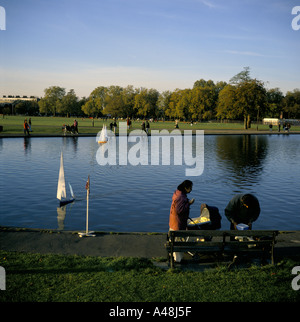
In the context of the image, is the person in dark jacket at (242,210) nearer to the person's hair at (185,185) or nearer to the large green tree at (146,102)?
the person's hair at (185,185)

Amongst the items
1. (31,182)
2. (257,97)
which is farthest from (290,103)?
(31,182)

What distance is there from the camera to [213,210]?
305 inches

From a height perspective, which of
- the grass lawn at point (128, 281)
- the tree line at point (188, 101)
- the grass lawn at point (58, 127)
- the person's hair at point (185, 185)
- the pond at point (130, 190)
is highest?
the tree line at point (188, 101)

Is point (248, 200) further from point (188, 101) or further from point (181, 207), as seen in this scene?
point (188, 101)

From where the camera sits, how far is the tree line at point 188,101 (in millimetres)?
75812

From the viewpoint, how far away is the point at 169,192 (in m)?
14.0

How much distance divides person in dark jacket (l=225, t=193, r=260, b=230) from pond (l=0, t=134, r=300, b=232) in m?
2.44

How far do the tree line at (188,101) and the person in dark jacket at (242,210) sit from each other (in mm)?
70484

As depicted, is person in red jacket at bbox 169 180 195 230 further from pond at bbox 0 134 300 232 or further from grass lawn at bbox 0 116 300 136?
grass lawn at bbox 0 116 300 136

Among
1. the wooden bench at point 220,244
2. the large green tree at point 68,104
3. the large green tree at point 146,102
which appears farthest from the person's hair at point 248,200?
the large green tree at point 68,104

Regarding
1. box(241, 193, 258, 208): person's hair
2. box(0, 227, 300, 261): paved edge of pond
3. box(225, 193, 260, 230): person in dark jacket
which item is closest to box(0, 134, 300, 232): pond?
box(0, 227, 300, 261): paved edge of pond

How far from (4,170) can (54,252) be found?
12.3m

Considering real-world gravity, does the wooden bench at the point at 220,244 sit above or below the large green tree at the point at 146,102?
below

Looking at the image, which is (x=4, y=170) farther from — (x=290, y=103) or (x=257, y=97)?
(x=290, y=103)
